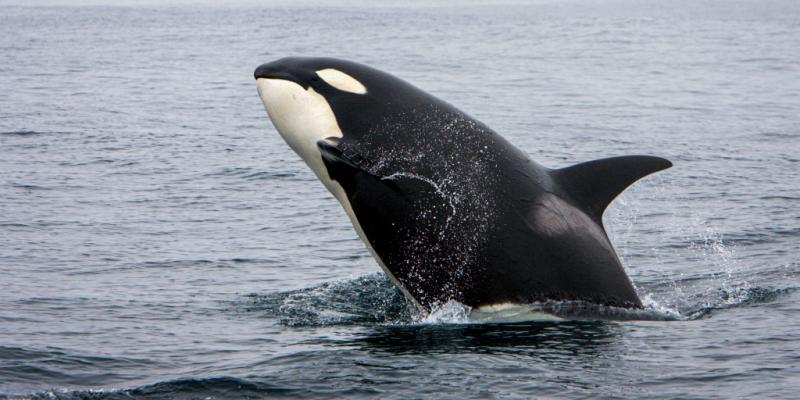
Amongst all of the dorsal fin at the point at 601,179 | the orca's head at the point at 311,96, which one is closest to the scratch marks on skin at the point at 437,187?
the orca's head at the point at 311,96

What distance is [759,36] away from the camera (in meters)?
61.2

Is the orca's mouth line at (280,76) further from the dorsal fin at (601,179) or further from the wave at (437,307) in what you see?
the dorsal fin at (601,179)

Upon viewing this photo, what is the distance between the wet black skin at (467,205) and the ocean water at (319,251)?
0.34 m

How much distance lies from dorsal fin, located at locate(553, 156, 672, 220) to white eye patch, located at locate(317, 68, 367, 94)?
2.14 m

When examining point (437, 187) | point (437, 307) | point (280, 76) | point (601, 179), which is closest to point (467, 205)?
point (437, 187)

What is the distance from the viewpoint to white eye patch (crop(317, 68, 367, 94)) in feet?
35.3

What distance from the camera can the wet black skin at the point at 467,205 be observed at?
1026 centimetres

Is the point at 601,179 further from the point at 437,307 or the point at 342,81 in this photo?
the point at 342,81

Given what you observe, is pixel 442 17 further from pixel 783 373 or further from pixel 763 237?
pixel 783 373

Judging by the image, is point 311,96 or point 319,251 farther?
point 319,251

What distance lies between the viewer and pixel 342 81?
425 inches

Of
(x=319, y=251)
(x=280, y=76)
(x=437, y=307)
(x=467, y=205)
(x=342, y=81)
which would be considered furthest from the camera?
(x=319, y=251)

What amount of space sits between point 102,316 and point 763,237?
31.4 feet

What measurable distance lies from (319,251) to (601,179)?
5.80 m
